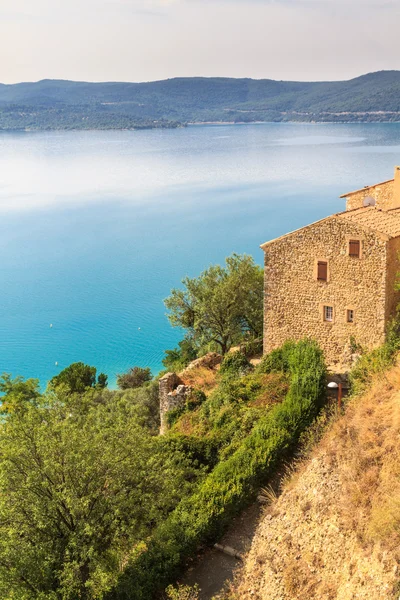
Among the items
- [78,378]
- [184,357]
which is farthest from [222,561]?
[184,357]

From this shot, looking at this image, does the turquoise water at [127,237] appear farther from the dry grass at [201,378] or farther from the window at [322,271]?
the window at [322,271]

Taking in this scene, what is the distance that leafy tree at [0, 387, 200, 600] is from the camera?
42.9 feet

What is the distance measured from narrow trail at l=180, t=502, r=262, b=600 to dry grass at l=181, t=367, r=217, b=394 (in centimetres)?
960

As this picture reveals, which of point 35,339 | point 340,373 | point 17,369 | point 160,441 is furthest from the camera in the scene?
point 35,339

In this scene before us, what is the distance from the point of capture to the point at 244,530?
14.8 metres

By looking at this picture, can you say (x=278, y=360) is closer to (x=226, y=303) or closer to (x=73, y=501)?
(x=226, y=303)

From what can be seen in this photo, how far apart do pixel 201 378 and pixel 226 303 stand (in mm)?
6387

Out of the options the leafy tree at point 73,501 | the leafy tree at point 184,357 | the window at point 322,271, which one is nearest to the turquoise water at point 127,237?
the leafy tree at point 184,357

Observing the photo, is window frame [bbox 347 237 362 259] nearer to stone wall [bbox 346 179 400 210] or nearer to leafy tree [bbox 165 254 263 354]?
stone wall [bbox 346 179 400 210]

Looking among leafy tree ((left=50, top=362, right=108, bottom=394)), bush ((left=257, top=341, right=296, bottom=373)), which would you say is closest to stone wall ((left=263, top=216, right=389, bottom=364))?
bush ((left=257, top=341, right=296, bottom=373))

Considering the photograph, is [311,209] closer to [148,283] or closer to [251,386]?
[148,283]

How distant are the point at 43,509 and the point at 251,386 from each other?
32.5 feet

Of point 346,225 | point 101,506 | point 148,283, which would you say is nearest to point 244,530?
point 101,506

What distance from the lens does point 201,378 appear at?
26.0 meters
